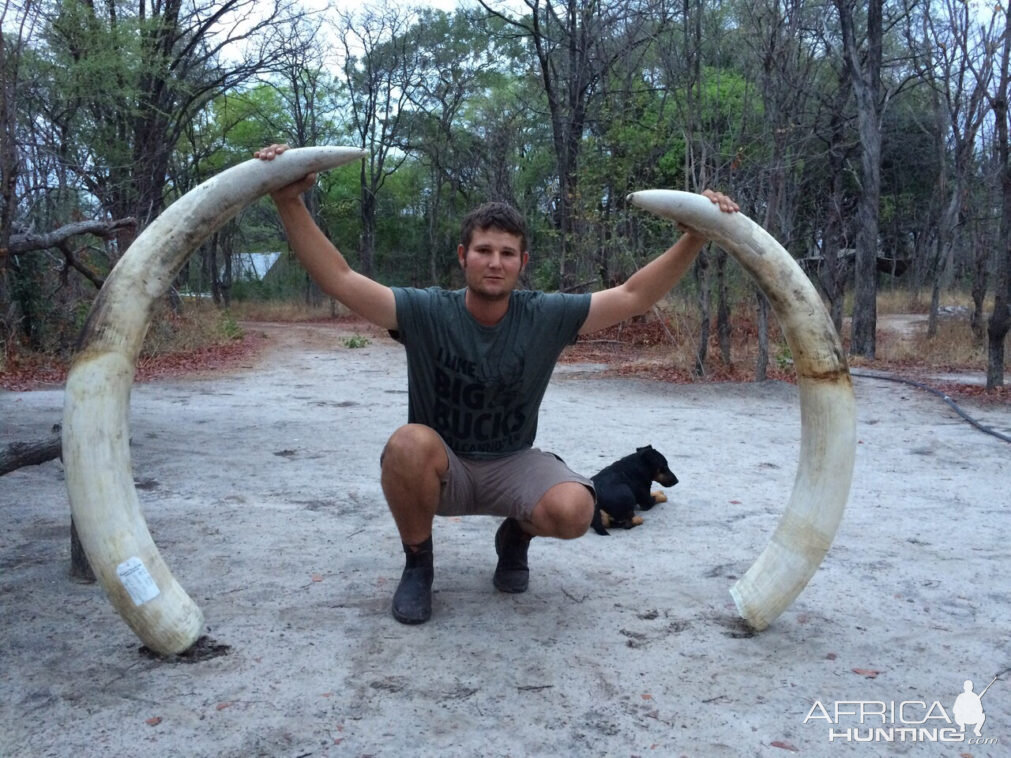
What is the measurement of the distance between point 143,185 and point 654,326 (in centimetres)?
1055

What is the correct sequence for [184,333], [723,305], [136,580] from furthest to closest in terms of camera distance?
[184,333] → [723,305] → [136,580]

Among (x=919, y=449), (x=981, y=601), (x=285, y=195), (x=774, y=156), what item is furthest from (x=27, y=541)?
(x=774, y=156)

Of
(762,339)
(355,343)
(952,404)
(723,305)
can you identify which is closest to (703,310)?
(723,305)

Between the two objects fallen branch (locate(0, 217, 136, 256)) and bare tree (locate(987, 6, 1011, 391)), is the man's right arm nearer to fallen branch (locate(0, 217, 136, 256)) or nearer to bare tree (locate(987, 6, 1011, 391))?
fallen branch (locate(0, 217, 136, 256))

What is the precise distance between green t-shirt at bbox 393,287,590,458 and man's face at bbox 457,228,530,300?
4.7 inches

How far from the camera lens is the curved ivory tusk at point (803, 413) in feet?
9.70

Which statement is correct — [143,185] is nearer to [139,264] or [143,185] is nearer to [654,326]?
[654,326]

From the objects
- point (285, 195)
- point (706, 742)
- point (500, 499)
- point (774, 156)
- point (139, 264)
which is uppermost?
point (774, 156)

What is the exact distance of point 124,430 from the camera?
2.68 m

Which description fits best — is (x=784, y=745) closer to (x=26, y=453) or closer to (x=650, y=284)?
(x=650, y=284)

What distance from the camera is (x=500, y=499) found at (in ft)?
10.3

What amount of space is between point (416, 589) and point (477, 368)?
0.82 metres

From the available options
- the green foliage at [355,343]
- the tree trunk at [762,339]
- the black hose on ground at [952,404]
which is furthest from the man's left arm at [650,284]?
the green foliage at [355,343]

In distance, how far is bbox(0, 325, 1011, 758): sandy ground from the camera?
2.30m
